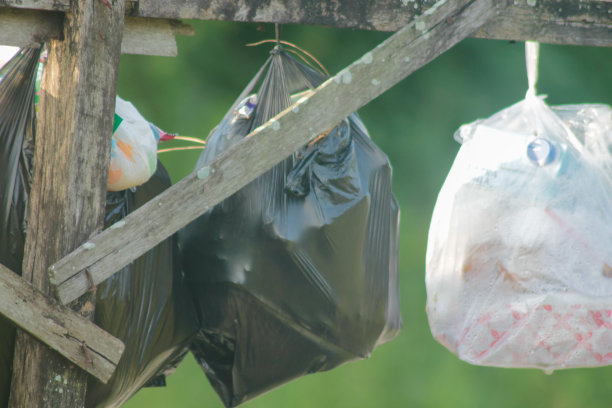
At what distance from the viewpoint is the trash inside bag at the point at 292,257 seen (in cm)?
236

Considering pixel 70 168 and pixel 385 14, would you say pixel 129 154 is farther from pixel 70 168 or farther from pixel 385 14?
pixel 385 14

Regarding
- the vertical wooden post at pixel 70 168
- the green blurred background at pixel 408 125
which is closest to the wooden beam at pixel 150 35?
the vertical wooden post at pixel 70 168

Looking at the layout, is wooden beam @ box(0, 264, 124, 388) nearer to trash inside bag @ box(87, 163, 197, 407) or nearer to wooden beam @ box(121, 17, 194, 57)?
trash inside bag @ box(87, 163, 197, 407)

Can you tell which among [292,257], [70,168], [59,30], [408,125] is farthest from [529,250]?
[408,125]

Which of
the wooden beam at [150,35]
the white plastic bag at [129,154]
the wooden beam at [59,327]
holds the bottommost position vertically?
the wooden beam at [59,327]

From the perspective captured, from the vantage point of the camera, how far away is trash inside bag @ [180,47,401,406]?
92.9 inches

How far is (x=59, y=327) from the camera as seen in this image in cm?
200

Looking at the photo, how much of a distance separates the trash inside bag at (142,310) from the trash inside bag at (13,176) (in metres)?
0.22

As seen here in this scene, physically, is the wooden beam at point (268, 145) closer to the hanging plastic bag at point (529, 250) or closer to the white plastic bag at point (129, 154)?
the white plastic bag at point (129, 154)

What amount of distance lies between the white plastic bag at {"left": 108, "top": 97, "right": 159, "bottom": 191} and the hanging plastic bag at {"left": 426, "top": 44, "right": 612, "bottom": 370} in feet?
3.64

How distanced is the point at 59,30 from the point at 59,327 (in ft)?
2.51

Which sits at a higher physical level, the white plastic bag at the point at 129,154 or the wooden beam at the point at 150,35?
the wooden beam at the point at 150,35

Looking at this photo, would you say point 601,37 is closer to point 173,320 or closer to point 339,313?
point 339,313

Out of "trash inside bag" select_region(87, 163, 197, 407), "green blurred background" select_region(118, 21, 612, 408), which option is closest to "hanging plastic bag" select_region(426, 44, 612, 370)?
"trash inside bag" select_region(87, 163, 197, 407)
